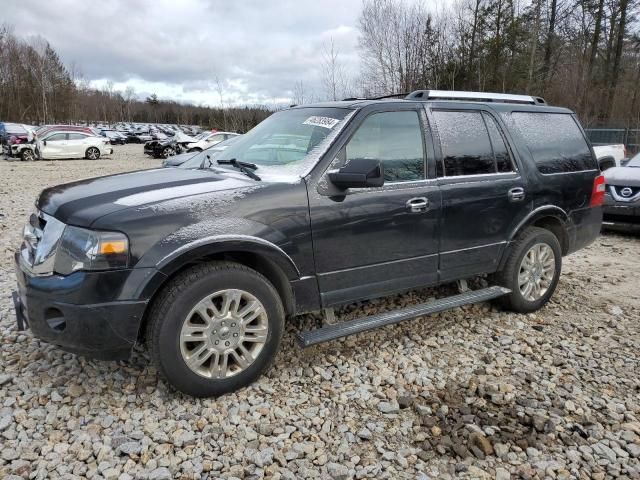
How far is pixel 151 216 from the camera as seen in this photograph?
2736 millimetres

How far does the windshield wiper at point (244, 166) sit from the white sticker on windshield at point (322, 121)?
0.56 meters

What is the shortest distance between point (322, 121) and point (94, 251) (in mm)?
1841

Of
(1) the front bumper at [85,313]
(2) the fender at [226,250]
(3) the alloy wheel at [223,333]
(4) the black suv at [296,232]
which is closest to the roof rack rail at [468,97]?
(4) the black suv at [296,232]

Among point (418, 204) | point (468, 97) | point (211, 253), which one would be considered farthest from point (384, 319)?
point (468, 97)

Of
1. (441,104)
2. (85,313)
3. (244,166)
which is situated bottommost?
(85,313)

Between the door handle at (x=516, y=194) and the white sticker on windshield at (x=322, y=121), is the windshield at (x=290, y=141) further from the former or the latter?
the door handle at (x=516, y=194)

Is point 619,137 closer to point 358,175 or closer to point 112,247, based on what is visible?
point 358,175

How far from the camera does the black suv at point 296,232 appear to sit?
271cm

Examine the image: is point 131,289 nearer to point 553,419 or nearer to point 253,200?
point 253,200

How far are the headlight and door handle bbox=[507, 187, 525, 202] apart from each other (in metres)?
3.08

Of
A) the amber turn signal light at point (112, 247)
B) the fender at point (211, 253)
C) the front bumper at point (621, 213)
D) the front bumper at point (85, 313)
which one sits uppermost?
the amber turn signal light at point (112, 247)

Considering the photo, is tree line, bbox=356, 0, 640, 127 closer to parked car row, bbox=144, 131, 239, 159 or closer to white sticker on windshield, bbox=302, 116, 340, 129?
parked car row, bbox=144, 131, 239, 159

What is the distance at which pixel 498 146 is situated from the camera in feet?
13.6

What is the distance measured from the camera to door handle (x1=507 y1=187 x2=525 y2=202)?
411cm
